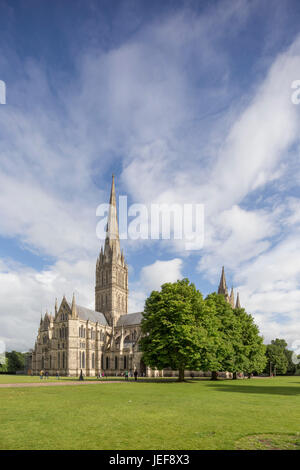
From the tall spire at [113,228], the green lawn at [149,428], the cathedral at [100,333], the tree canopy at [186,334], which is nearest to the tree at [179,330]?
the tree canopy at [186,334]

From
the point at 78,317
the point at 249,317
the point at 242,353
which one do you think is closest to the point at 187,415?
the point at 242,353

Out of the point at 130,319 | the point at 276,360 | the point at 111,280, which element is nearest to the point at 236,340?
the point at 276,360

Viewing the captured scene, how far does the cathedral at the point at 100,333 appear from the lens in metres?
85.6

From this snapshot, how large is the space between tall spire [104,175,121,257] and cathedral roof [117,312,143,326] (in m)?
22.1

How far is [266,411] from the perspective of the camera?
15625mm

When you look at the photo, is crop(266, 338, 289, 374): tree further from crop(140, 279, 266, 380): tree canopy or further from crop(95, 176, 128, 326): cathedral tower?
crop(95, 176, 128, 326): cathedral tower

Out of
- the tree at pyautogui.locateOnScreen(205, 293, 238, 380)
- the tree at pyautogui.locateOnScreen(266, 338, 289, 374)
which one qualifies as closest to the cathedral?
the tree at pyautogui.locateOnScreen(266, 338, 289, 374)

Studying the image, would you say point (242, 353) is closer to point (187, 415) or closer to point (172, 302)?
point (172, 302)

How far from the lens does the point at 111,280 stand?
350 feet

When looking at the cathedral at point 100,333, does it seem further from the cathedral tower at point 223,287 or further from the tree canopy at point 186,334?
the tree canopy at point 186,334

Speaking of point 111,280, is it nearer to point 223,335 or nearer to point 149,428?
point 223,335

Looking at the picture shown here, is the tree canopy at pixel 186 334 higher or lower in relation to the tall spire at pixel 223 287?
lower

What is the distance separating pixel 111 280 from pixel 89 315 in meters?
14.5
